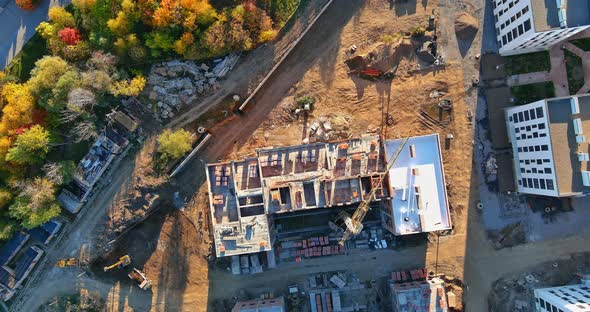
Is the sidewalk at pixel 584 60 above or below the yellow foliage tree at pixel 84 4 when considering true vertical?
below

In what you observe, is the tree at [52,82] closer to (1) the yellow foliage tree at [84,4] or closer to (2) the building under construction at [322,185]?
(1) the yellow foliage tree at [84,4]

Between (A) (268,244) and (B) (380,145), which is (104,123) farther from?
(B) (380,145)

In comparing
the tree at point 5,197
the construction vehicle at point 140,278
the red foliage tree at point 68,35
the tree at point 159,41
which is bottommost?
the construction vehicle at point 140,278

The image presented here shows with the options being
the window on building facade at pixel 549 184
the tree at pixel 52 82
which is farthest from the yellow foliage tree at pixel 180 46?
the window on building facade at pixel 549 184

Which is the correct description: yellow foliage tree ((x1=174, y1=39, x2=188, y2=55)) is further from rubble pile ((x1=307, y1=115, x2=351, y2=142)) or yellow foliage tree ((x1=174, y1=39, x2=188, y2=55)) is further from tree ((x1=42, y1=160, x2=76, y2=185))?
tree ((x1=42, y1=160, x2=76, y2=185))

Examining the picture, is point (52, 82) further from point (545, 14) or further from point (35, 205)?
point (545, 14)

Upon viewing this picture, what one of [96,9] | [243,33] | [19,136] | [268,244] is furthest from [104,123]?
[268,244]

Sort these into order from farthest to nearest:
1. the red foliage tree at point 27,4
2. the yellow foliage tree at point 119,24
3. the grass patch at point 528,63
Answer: the grass patch at point 528,63 < the red foliage tree at point 27,4 < the yellow foliage tree at point 119,24

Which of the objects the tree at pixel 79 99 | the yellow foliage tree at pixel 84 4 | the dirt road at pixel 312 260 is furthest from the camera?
the dirt road at pixel 312 260
